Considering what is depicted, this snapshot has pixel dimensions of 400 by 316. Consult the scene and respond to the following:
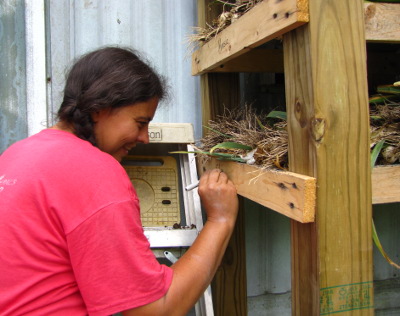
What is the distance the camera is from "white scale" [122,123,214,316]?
1785 millimetres

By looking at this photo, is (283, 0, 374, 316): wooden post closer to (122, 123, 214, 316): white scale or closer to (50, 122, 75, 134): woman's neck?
Result: (50, 122, 75, 134): woman's neck

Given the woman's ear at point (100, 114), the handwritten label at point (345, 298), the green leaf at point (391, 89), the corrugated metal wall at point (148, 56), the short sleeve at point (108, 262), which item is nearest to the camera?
the short sleeve at point (108, 262)

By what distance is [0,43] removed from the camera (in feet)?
6.58

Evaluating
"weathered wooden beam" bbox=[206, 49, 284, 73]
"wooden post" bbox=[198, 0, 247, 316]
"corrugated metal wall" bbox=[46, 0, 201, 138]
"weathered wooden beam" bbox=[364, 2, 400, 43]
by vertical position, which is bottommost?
"wooden post" bbox=[198, 0, 247, 316]

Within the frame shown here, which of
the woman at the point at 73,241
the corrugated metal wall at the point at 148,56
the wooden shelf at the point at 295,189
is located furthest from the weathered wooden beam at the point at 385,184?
the corrugated metal wall at the point at 148,56

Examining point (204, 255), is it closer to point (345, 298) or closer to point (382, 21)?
point (345, 298)

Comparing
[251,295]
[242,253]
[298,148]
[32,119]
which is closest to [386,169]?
[298,148]

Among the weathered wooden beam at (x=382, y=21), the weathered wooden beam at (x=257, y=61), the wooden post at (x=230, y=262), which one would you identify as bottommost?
the wooden post at (x=230, y=262)

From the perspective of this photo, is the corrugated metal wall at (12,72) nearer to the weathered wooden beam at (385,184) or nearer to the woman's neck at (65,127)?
the woman's neck at (65,127)

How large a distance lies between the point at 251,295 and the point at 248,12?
1638 mm

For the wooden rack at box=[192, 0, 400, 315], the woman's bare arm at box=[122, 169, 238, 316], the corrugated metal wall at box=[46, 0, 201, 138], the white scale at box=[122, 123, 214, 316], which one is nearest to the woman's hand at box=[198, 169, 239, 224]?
the woman's bare arm at box=[122, 169, 238, 316]

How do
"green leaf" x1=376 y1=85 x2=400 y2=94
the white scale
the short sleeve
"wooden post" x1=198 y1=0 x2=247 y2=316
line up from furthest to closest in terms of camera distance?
"wooden post" x1=198 y1=0 x2=247 y2=316, the white scale, "green leaf" x1=376 y1=85 x2=400 y2=94, the short sleeve

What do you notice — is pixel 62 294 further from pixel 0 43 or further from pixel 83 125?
pixel 0 43

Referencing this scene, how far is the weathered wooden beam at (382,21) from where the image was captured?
3.48 feet
